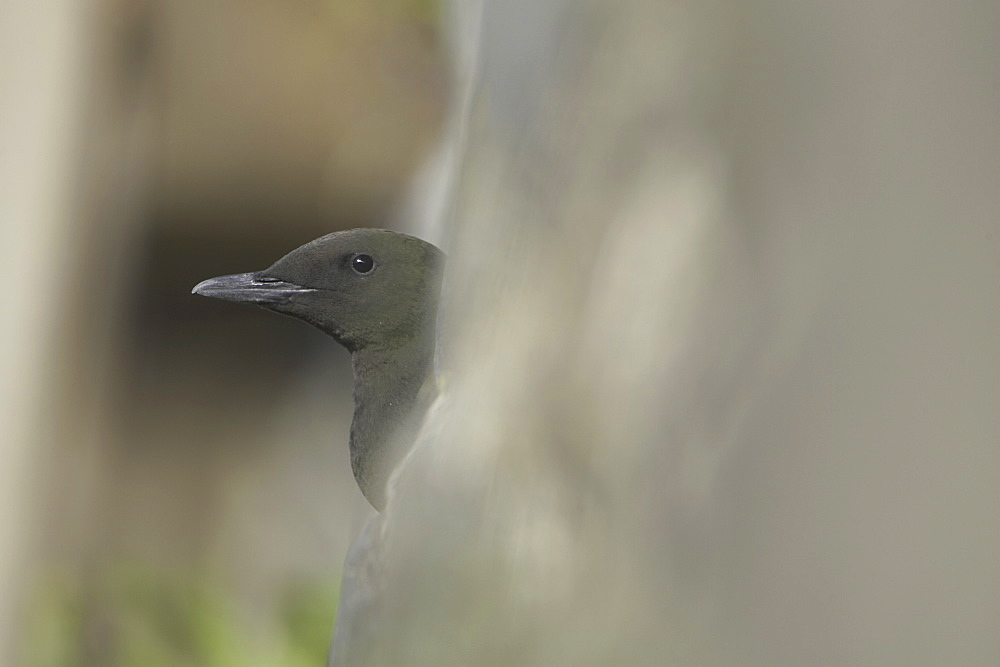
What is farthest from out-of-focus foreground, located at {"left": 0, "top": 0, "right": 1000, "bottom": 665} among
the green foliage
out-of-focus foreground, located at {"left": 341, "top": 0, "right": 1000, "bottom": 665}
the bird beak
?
the green foliage

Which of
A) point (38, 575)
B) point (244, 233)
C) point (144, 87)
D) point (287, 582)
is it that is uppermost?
point (144, 87)

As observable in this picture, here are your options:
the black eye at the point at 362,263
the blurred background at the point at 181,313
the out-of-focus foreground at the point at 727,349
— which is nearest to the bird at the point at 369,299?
the black eye at the point at 362,263

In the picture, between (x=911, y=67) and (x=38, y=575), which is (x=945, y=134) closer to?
(x=911, y=67)

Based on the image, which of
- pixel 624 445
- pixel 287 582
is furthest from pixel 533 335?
pixel 287 582

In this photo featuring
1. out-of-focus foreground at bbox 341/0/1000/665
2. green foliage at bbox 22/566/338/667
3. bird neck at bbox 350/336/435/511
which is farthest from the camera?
green foliage at bbox 22/566/338/667

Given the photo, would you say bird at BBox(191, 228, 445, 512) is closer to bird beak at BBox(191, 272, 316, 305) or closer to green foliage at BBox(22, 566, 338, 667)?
bird beak at BBox(191, 272, 316, 305)

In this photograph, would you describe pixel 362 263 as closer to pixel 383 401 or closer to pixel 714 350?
pixel 383 401
